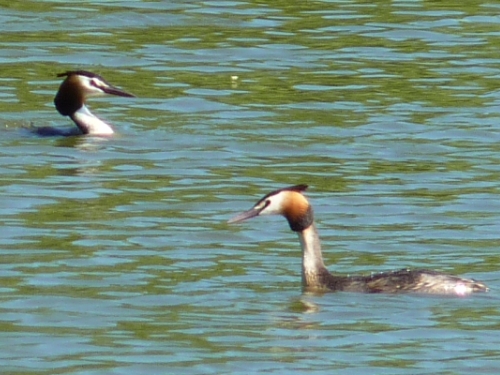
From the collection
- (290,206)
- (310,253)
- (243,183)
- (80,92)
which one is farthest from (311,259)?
(80,92)

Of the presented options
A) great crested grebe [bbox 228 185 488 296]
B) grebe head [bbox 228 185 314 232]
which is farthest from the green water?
grebe head [bbox 228 185 314 232]

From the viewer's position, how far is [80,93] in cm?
1952

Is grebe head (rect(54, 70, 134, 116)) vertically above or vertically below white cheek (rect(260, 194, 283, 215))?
below

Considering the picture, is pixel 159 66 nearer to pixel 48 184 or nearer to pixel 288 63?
pixel 288 63

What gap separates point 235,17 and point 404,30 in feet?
6.60

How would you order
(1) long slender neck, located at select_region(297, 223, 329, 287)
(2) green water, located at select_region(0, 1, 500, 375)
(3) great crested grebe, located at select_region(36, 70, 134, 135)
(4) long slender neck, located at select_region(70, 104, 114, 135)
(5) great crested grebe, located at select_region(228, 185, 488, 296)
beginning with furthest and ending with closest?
(3) great crested grebe, located at select_region(36, 70, 134, 135) < (4) long slender neck, located at select_region(70, 104, 114, 135) < (1) long slender neck, located at select_region(297, 223, 329, 287) < (5) great crested grebe, located at select_region(228, 185, 488, 296) < (2) green water, located at select_region(0, 1, 500, 375)

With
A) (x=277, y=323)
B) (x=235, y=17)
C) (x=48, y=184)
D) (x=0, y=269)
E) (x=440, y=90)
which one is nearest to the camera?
(x=277, y=323)

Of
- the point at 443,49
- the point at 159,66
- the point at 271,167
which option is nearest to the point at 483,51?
the point at 443,49

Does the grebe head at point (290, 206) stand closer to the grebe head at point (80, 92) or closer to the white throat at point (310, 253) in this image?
the white throat at point (310, 253)

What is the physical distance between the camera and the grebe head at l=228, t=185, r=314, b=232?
13.5 m

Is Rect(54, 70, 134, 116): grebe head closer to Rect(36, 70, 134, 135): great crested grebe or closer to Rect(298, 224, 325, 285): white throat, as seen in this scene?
Rect(36, 70, 134, 135): great crested grebe

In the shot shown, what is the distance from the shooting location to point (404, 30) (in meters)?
22.9

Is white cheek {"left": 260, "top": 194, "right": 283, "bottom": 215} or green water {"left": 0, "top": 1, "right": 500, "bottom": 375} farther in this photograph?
white cheek {"left": 260, "top": 194, "right": 283, "bottom": 215}

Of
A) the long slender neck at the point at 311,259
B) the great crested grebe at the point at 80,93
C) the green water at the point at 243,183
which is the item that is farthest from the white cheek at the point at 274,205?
the great crested grebe at the point at 80,93
